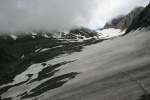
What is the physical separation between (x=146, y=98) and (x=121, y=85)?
710 cm

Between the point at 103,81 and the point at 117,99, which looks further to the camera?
the point at 103,81

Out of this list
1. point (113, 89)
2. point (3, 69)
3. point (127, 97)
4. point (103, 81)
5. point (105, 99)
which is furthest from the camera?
point (3, 69)

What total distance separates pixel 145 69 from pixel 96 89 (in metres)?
7.26

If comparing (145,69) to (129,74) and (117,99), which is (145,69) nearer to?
(129,74)

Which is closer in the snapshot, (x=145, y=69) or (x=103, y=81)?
(x=145, y=69)

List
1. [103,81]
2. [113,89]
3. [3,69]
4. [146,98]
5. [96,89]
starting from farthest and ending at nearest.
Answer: [3,69] → [103,81] → [96,89] → [113,89] → [146,98]

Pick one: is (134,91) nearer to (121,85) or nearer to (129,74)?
(121,85)

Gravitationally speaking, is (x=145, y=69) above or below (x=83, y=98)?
above

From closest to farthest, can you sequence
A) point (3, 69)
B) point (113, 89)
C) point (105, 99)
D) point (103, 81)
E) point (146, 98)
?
point (146, 98) → point (105, 99) → point (113, 89) → point (103, 81) → point (3, 69)

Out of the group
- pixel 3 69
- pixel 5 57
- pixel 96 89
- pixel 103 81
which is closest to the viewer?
pixel 96 89


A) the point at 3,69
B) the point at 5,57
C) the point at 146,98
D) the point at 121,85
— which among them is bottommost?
the point at 146,98

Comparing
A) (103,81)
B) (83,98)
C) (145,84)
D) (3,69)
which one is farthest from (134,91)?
(3,69)

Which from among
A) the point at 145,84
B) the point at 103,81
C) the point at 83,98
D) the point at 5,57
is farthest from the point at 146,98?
the point at 5,57

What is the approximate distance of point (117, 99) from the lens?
24812mm
